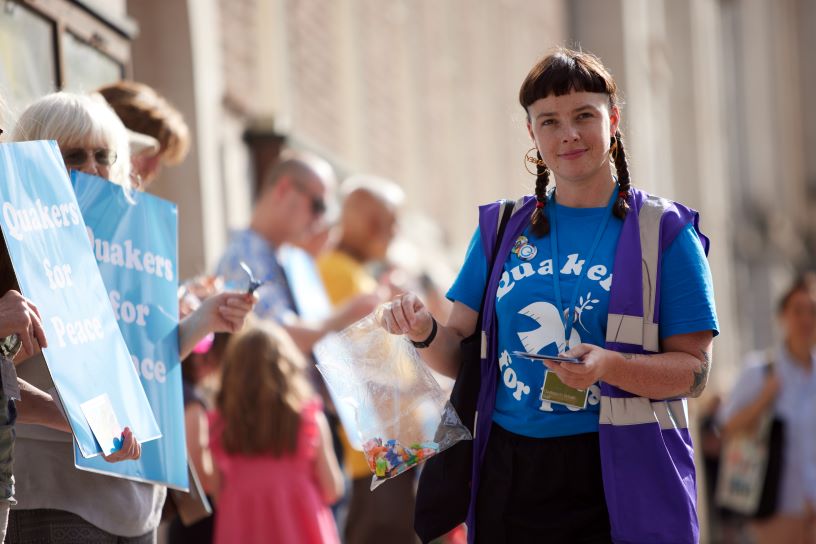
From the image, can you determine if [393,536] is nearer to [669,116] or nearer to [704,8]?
[669,116]

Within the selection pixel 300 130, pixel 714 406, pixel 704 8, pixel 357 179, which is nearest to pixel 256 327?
pixel 357 179

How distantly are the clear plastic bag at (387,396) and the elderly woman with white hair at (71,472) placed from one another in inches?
21.4

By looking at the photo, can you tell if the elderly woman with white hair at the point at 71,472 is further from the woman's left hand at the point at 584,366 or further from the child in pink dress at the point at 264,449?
the child in pink dress at the point at 264,449

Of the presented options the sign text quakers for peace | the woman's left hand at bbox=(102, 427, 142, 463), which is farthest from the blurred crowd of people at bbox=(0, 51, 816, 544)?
the sign text quakers for peace

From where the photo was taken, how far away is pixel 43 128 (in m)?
3.39

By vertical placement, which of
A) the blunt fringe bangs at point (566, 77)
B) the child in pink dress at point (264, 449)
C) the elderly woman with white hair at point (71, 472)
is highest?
the blunt fringe bangs at point (566, 77)

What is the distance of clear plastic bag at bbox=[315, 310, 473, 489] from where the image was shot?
11.1 ft

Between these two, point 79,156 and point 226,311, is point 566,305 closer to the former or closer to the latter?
point 226,311

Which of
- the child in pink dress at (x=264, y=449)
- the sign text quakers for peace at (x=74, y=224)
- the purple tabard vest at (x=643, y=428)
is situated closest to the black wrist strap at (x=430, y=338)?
the purple tabard vest at (x=643, y=428)

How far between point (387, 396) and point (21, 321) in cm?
97

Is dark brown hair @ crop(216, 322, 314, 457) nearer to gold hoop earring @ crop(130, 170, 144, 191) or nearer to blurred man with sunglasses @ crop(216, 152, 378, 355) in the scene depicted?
blurred man with sunglasses @ crop(216, 152, 378, 355)

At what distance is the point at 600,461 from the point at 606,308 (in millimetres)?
339

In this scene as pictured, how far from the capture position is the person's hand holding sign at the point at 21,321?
9.14ft

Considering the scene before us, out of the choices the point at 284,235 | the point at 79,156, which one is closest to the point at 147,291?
the point at 79,156
